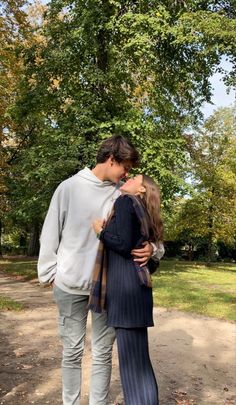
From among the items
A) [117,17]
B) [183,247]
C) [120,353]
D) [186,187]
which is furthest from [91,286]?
[183,247]

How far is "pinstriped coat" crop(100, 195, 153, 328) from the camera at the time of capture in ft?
9.38

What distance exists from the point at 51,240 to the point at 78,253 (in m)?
0.21

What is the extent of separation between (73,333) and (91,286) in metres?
0.39

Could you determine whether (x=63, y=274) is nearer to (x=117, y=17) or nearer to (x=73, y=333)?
(x=73, y=333)

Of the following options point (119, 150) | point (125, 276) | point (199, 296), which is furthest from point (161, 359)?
point (199, 296)

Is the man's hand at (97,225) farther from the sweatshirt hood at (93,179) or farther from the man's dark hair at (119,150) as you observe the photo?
the man's dark hair at (119,150)

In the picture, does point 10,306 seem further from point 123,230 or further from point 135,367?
point 123,230

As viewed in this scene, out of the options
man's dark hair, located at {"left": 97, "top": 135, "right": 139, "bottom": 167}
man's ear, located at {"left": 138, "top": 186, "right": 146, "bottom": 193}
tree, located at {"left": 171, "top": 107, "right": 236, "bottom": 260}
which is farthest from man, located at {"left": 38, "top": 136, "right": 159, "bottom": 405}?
tree, located at {"left": 171, "top": 107, "right": 236, "bottom": 260}

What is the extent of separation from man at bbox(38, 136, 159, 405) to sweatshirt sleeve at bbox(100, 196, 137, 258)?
0.33m

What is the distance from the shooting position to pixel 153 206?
117 inches

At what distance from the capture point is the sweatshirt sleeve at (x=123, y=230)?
285 cm

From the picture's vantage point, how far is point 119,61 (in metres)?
14.4

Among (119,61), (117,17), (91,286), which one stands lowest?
(91,286)

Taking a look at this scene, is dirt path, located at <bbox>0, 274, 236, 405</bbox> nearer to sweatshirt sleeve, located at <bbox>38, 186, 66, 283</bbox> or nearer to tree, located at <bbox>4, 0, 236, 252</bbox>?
sweatshirt sleeve, located at <bbox>38, 186, 66, 283</bbox>
